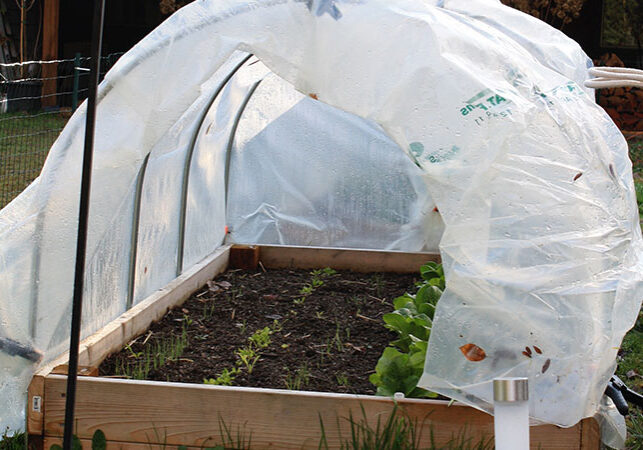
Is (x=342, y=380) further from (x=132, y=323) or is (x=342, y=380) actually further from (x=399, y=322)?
(x=132, y=323)

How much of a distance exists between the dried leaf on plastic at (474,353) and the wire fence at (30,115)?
3356 millimetres

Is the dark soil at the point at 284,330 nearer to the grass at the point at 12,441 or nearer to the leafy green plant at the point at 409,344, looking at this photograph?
the leafy green plant at the point at 409,344

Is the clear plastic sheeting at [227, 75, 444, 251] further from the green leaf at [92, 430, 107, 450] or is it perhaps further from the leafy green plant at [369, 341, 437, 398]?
the green leaf at [92, 430, 107, 450]

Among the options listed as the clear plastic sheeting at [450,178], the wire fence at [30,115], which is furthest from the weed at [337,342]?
the wire fence at [30,115]

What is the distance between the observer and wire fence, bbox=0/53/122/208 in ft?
20.0

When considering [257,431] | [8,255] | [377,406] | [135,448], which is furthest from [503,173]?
[8,255]

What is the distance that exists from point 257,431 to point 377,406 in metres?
0.38

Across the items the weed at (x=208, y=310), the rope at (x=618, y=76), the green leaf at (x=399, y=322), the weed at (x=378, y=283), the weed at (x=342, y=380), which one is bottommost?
the weed at (x=208, y=310)

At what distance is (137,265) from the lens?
3.37 meters

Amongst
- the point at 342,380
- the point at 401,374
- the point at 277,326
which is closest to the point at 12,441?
the point at 342,380

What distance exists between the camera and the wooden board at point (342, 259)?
469cm

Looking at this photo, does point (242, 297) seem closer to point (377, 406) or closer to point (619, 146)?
point (377, 406)

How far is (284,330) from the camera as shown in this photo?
3516 mm

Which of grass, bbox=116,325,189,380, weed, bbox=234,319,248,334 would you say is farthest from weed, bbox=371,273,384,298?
grass, bbox=116,325,189,380
